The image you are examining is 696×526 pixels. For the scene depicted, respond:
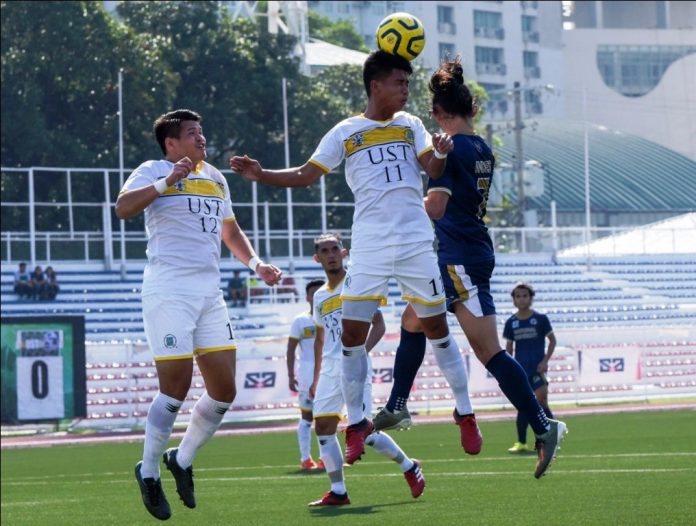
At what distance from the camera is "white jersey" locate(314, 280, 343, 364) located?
14.2 m

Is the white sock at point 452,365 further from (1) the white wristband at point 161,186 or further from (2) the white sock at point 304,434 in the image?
(2) the white sock at point 304,434

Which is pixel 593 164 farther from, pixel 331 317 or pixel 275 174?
pixel 275 174

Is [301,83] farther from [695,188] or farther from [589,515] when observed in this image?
[589,515]

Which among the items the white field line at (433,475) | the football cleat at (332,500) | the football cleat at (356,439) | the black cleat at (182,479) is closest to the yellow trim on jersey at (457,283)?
the football cleat at (356,439)

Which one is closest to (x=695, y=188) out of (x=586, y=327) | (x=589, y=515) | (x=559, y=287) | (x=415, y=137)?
(x=589, y=515)

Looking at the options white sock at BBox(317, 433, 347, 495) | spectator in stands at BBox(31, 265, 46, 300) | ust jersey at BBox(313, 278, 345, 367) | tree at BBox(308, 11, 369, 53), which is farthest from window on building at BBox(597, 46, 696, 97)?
white sock at BBox(317, 433, 347, 495)

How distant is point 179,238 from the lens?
10.2 m

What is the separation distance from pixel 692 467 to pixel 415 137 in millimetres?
6579

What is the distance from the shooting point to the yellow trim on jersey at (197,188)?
10242 mm

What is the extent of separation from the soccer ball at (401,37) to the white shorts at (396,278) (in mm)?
1254

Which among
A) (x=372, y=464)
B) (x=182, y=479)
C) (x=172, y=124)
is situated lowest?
(x=372, y=464)

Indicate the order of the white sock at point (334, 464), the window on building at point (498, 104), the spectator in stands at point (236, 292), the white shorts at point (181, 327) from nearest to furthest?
the white shorts at point (181, 327)
the white sock at point (334, 464)
the spectator in stands at point (236, 292)
the window on building at point (498, 104)

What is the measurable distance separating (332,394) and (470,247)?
4180 millimetres

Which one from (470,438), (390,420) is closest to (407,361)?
(390,420)
